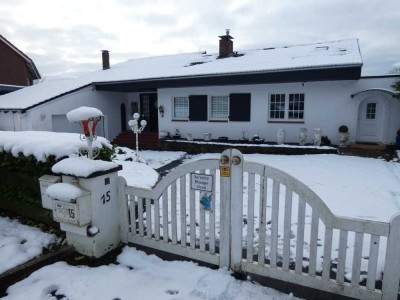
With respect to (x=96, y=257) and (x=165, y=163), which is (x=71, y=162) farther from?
(x=165, y=163)

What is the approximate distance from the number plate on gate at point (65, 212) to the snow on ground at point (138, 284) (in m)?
0.60

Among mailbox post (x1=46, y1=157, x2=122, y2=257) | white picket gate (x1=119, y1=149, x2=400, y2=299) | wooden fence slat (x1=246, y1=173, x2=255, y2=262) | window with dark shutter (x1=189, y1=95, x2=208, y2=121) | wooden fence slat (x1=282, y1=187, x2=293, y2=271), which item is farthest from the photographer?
window with dark shutter (x1=189, y1=95, x2=208, y2=121)

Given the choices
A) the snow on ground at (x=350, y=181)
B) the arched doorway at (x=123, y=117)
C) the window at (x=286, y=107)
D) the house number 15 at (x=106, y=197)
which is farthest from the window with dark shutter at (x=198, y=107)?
the house number 15 at (x=106, y=197)

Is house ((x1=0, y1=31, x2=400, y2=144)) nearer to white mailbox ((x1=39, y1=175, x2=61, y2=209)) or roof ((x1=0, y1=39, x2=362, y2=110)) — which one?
roof ((x1=0, y1=39, x2=362, y2=110))

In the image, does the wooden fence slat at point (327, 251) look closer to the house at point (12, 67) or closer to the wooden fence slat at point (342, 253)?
the wooden fence slat at point (342, 253)

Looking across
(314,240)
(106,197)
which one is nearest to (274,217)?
(314,240)

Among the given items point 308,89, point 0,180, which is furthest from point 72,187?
point 308,89

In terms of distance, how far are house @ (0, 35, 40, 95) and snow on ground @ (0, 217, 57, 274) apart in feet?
62.3

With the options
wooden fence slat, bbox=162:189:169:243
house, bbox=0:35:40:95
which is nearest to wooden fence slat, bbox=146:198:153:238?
wooden fence slat, bbox=162:189:169:243

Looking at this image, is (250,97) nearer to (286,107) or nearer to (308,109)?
(286,107)

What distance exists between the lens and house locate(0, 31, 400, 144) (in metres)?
11.8

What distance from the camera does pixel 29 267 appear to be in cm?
347

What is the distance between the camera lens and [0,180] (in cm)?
527

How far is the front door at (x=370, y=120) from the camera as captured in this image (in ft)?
39.1
